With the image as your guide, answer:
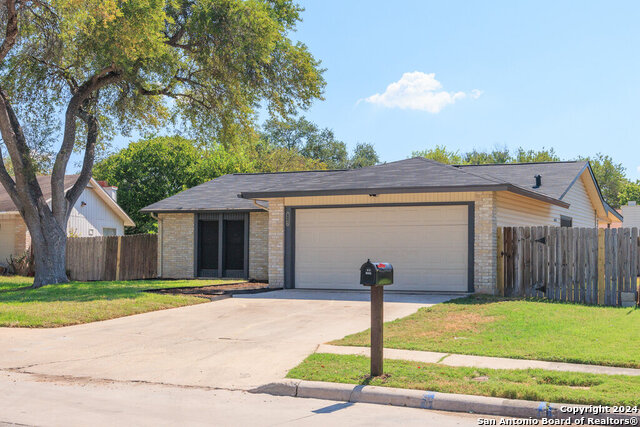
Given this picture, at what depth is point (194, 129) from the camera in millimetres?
25078

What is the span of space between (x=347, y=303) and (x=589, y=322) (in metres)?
5.50

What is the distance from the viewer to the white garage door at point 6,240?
29109 mm

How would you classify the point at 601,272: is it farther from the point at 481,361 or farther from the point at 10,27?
the point at 10,27

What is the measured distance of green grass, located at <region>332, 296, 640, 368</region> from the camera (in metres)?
8.88

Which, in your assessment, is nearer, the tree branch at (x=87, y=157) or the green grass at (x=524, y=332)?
the green grass at (x=524, y=332)

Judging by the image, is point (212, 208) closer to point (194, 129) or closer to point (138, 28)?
point (194, 129)

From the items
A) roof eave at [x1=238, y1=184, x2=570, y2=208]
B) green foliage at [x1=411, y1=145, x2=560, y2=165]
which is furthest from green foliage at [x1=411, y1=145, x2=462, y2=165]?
roof eave at [x1=238, y1=184, x2=570, y2=208]

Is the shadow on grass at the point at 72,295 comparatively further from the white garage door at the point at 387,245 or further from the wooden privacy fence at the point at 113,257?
the wooden privacy fence at the point at 113,257

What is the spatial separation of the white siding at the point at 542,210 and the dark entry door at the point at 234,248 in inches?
379

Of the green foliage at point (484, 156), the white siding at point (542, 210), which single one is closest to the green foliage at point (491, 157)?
the green foliage at point (484, 156)

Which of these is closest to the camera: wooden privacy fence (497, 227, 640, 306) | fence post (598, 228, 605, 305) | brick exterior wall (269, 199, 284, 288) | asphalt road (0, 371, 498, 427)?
asphalt road (0, 371, 498, 427)

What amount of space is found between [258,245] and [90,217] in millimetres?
14499

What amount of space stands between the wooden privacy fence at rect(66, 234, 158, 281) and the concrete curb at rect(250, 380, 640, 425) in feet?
62.4

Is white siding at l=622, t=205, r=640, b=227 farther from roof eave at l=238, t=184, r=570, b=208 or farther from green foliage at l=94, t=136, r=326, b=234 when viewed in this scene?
roof eave at l=238, t=184, r=570, b=208
